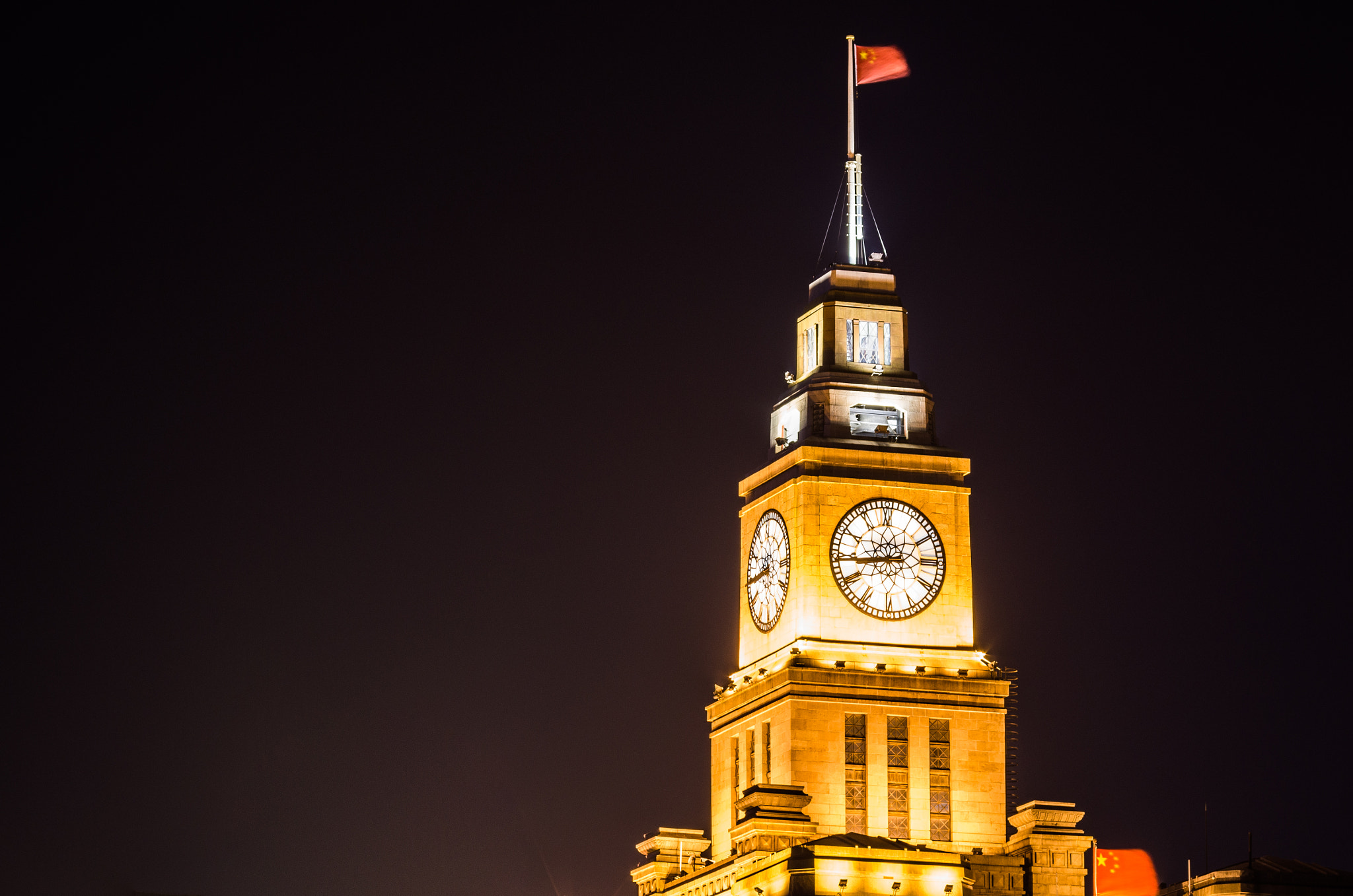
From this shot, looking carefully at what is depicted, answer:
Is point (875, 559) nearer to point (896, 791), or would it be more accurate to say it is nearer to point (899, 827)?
point (896, 791)

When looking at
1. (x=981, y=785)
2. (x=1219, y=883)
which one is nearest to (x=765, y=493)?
(x=981, y=785)

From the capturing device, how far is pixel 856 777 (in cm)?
12550

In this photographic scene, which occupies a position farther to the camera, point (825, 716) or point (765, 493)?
point (765, 493)

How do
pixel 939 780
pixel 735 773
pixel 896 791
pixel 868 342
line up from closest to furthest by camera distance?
pixel 896 791 < pixel 939 780 < pixel 735 773 < pixel 868 342

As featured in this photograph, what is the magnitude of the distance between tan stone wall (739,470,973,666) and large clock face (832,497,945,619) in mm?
345

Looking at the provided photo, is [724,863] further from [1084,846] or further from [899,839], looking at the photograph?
[1084,846]

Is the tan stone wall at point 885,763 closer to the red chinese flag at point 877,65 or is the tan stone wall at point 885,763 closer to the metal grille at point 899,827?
the metal grille at point 899,827

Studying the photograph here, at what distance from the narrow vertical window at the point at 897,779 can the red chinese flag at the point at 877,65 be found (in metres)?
34.8

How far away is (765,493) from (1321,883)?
33.9 metres

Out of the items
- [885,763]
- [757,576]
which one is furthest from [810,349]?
[885,763]

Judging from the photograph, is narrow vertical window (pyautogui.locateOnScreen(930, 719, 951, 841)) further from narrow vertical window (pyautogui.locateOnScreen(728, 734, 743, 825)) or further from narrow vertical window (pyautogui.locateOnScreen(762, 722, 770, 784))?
narrow vertical window (pyautogui.locateOnScreen(728, 734, 743, 825))

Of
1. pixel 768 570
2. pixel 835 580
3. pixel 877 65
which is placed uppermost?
pixel 877 65

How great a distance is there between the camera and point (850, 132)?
458 feet

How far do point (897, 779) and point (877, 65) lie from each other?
3845 centimetres
